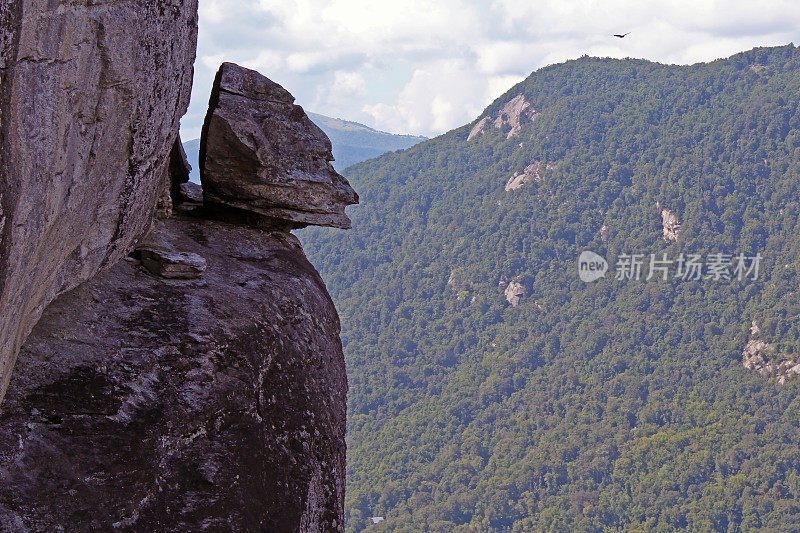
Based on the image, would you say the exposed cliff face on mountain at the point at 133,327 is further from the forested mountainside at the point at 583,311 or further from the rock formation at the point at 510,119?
the rock formation at the point at 510,119

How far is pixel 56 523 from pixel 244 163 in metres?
4.24

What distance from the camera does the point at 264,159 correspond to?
26.7 feet

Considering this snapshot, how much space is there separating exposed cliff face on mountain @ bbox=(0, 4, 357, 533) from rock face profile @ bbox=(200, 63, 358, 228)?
14 cm

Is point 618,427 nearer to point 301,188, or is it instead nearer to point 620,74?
point 620,74

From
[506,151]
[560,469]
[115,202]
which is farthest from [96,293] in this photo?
[506,151]

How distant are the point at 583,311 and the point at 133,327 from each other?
450 feet

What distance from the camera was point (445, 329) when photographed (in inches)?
5477

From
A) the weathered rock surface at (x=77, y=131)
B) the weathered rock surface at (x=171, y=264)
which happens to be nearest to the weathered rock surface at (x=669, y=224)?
the weathered rock surface at (x=171, y=264)

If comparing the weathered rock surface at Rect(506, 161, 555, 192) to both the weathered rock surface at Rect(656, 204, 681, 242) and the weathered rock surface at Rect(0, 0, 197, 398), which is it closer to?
the weathered rock surface at Rect(656, 204, 681, 242)

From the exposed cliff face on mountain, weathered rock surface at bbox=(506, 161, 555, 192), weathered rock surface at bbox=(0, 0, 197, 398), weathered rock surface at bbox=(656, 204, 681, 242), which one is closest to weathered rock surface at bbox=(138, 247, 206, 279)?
the exposed cliff face on mountain

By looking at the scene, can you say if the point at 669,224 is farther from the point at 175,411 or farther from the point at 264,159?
the point at 175,411

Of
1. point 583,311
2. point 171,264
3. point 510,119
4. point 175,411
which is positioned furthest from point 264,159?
point 510,119

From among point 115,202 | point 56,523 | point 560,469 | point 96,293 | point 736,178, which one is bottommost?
point 560,469

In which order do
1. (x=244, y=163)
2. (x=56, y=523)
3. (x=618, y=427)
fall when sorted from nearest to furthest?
(x=56, y=523), (x=244, y=163), (x=618, y=427)
